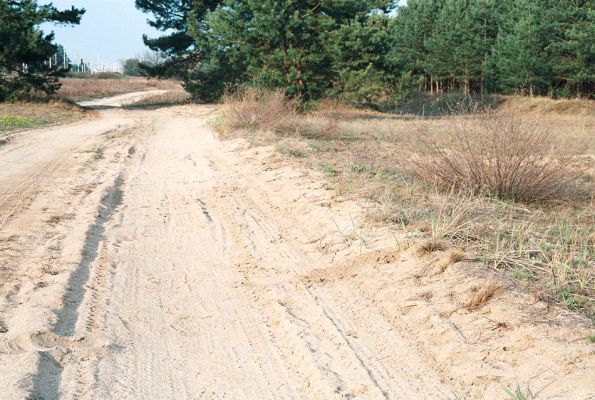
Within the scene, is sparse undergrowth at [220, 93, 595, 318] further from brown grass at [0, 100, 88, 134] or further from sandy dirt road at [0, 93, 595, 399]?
brown grass at [0, 100, 88, 134]

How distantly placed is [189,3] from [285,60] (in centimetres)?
1496

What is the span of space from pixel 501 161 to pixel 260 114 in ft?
29.3

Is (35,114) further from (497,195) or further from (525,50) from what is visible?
(525,50)

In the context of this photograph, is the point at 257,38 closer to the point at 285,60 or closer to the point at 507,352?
the point at 285,60

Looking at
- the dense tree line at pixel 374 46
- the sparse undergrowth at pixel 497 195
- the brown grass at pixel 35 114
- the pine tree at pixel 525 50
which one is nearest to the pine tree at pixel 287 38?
the dense tree line at pixel 374 46

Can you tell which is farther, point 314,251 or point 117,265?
point 314,251

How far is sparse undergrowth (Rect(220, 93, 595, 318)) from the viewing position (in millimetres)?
5254

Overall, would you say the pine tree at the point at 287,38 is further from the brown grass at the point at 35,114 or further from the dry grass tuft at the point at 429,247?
the dry grass tuft at the point at 429,247

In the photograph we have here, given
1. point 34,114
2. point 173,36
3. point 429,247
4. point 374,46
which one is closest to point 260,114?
point 429,247

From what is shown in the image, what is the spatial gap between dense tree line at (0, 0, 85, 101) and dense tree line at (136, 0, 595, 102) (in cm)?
677

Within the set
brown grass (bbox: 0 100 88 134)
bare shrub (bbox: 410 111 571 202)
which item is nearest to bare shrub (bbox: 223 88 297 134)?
brown grass (bbox: 0 100 88 134)

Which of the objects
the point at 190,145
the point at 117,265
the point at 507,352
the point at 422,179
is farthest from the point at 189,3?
the point at 507,352

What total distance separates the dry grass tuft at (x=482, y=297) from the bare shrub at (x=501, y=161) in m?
3.09

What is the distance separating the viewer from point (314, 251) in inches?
255
